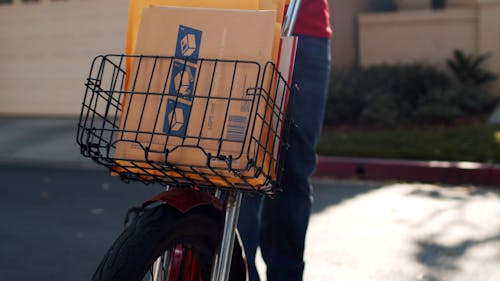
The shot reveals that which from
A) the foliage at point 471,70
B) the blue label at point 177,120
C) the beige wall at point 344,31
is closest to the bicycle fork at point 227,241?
the blue label at point 177,120

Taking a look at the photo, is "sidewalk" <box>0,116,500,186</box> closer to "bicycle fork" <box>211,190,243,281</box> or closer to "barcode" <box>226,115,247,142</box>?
"bicycle fork" <box>211,190,243,281</box>

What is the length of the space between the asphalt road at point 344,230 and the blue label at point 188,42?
7.17ft

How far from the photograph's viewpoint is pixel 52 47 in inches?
506

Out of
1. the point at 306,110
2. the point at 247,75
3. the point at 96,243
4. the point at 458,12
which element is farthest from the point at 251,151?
the point at 458,12

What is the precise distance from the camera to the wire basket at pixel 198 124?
81.0 inches

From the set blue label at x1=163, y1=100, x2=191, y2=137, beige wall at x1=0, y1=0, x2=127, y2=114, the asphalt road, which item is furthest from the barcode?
beige wall at x1=0, y1=0, x2=127, y2=114

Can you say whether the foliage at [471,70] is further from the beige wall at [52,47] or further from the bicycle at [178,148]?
the bicycle at [178,148]

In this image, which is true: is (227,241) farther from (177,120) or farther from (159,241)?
(177,120)

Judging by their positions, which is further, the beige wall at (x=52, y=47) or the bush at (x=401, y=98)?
the beige wall at (x=52, y=47)

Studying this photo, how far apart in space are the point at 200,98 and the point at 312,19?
3.42ft

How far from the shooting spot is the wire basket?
206 centimetres

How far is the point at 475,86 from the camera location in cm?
1077

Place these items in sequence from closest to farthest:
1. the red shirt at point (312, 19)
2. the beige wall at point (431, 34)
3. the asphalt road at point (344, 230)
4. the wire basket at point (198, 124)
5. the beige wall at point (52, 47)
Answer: the wire basket at point (198, 124) < the red shirt at point (312, 19) < the asphalt road at point (344, 230) < the beige wall at point (431, 34) < the beige wall at point (52, 47)

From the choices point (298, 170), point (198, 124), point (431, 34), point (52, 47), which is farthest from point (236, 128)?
point (52, 47)
